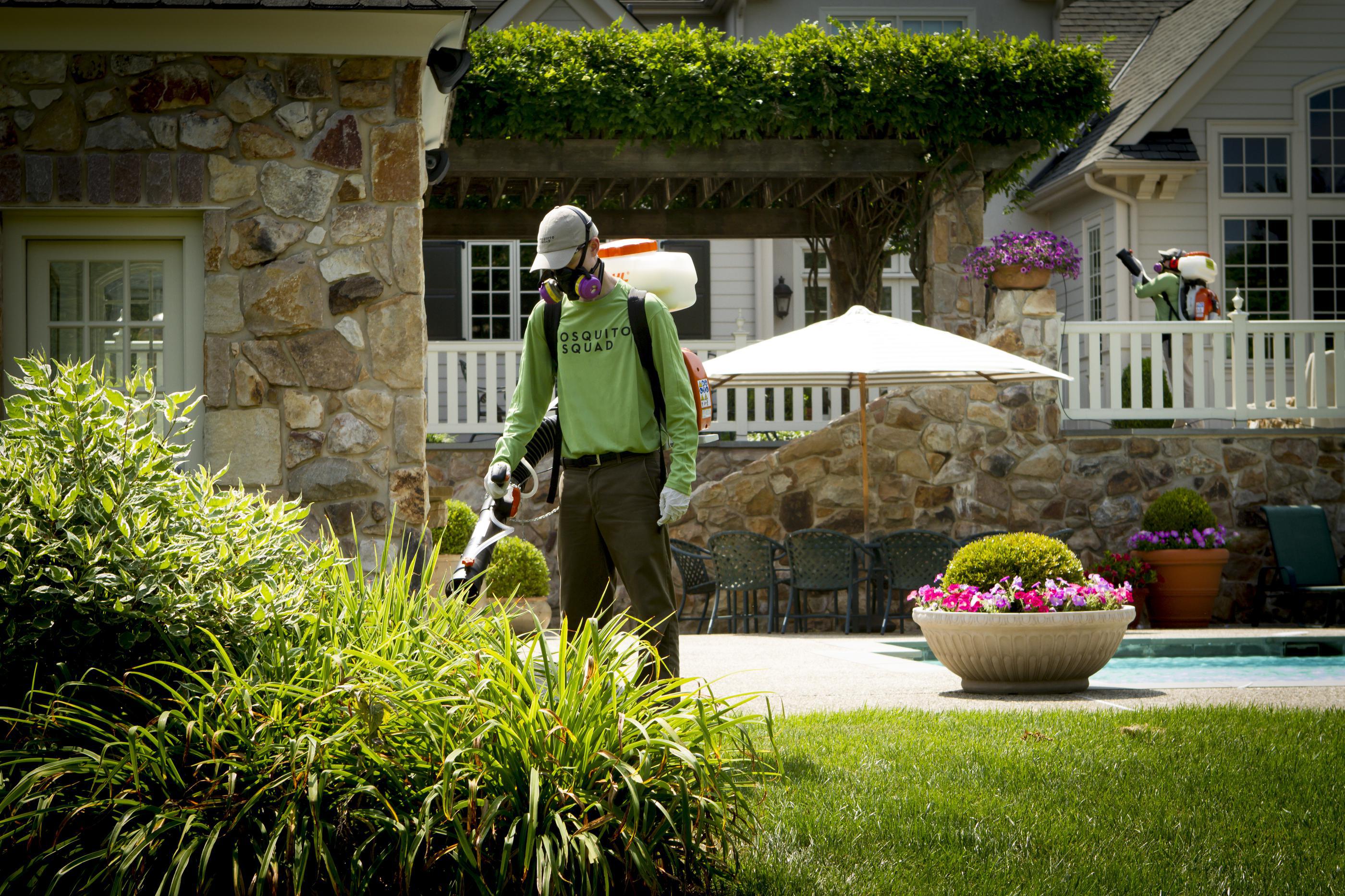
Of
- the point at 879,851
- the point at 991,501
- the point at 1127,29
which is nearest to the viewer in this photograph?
the point at 879,851

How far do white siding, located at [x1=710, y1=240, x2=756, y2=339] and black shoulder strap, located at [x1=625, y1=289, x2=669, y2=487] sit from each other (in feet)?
40.5

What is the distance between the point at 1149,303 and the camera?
50.9 feet

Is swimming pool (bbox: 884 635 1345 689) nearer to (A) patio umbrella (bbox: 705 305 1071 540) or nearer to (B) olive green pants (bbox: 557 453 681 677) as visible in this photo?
(A) patio umbrella (bbox: 705 305 1071 540)

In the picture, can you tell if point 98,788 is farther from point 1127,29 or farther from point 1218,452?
point 1127,29

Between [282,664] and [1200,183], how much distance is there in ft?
49.0

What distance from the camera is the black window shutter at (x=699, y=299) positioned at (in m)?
16.4

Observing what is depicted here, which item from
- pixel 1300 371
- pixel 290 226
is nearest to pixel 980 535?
pixel 1300 371

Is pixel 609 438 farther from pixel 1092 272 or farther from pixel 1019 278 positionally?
pixel 1092 272

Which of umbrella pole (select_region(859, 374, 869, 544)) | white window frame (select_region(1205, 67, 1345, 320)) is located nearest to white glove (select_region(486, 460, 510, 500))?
umbrella pole (select_region(859, 374, 869, 544))

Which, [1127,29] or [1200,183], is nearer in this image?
[1200,183]

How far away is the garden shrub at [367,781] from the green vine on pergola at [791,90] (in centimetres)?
864

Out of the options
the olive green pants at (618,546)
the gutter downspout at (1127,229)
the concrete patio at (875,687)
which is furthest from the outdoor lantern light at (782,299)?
the olive green pants at (618,546)

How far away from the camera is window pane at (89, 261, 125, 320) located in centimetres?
637

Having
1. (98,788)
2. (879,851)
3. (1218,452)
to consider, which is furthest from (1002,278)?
(98,788)
